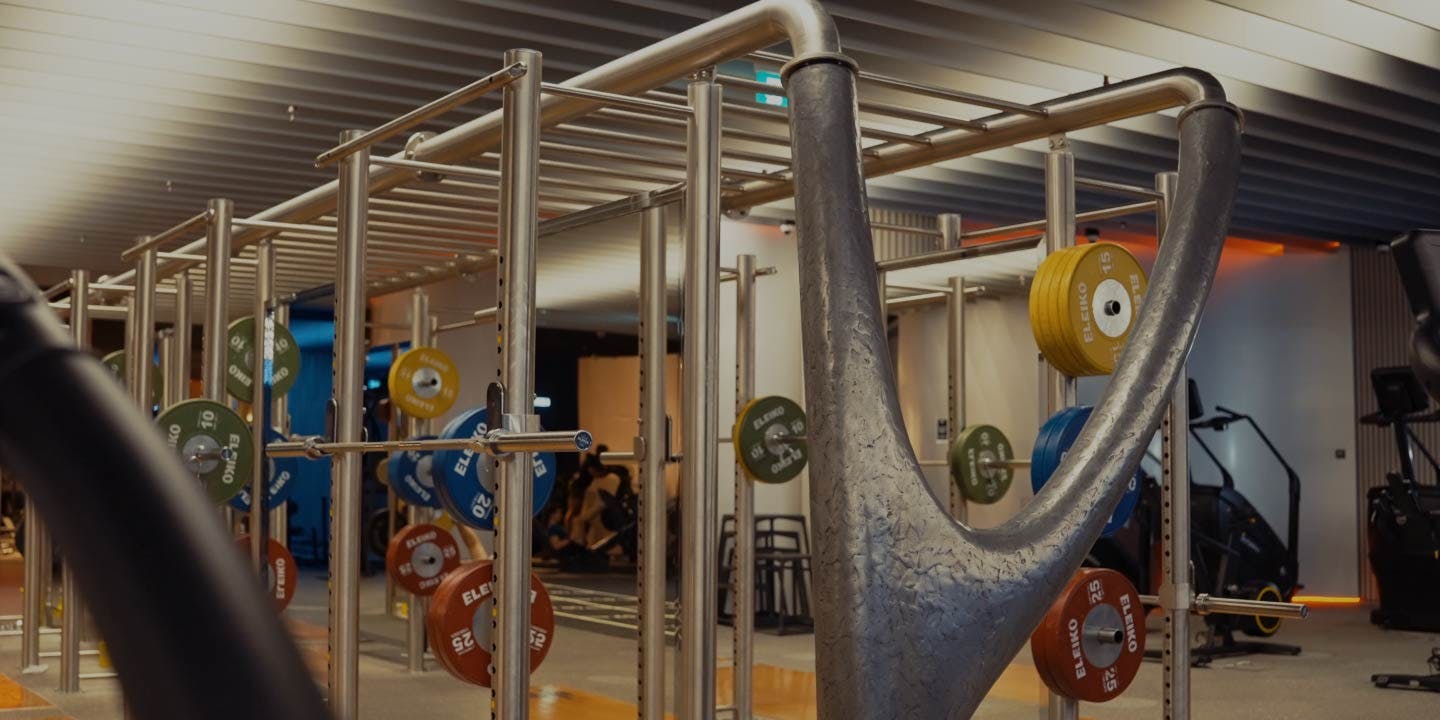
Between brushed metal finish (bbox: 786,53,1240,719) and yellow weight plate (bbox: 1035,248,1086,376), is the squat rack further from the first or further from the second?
brushed metal finish (bbox: 786,53,1240,719)

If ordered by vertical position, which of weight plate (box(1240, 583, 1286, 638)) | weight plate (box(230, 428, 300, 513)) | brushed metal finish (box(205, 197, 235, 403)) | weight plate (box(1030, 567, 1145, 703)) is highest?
brushed metal finish (box(205, 197, 235, 403))

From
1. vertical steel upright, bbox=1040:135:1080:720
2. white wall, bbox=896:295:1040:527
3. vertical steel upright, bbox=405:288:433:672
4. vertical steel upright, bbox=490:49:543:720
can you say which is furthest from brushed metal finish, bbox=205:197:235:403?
white wall, bbox=896:295:1040:527

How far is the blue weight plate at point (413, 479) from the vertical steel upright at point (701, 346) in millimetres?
3696

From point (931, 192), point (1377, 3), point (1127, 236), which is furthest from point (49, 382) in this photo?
point (1127, 236)

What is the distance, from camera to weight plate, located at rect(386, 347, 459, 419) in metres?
7.30

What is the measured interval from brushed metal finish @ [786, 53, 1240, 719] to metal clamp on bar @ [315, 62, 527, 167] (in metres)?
2.58

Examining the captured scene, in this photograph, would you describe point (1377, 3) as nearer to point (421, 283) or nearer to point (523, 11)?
point (523, 11)

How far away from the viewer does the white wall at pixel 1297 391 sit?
42.6 ft

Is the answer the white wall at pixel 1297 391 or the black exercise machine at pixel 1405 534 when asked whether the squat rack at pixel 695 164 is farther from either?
the white wall at pixel 1297 391

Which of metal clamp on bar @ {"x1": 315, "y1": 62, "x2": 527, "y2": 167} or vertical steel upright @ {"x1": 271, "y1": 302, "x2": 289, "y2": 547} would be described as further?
vertical steel upright @ {"x1": 271, "y1": 302, "x2": 289, "y2": 547}


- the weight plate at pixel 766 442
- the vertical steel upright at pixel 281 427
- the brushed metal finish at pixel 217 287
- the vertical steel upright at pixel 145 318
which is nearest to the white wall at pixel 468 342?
the vertical steel upright at pixel 281 427

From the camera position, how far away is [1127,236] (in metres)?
12.4

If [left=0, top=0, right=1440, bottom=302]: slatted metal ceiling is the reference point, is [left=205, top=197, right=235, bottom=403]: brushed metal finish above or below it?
below

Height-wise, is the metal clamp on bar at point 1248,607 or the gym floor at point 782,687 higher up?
the metal clamp on bar at point 1248,607
